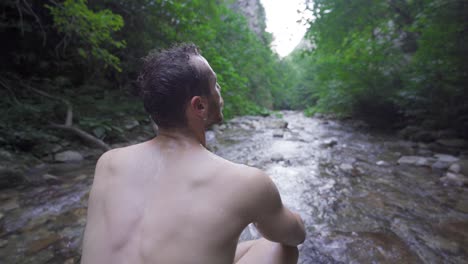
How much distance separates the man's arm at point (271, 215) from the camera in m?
0.83

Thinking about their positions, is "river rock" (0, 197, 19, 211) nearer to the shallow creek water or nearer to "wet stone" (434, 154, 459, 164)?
the shallow creek water

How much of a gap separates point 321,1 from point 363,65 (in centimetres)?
268

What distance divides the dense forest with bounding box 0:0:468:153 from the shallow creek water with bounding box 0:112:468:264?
74.0 inches

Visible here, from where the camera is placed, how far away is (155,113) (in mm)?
917

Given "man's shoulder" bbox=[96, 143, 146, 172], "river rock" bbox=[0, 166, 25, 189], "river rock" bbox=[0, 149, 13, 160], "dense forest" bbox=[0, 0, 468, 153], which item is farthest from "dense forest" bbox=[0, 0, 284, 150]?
"man's shoulder" bbox=[96, 143, 146, 172]

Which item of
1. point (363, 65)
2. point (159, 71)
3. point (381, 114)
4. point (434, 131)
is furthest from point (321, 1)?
point (159, 71)

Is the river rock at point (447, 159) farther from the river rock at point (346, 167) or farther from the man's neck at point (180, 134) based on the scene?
the man's neck at point (180, 134)

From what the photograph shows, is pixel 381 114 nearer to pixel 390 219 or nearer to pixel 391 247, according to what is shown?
pixel 390 219

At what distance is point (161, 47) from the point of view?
8.30 ft

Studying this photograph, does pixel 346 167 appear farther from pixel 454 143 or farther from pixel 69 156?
pixel 69 156

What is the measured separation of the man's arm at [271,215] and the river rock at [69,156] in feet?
13.2

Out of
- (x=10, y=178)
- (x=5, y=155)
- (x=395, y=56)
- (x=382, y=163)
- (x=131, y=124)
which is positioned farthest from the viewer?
(x=395, y=56)

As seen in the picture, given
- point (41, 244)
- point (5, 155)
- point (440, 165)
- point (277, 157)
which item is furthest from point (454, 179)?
point (5, 155)

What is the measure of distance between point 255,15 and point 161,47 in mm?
30612
